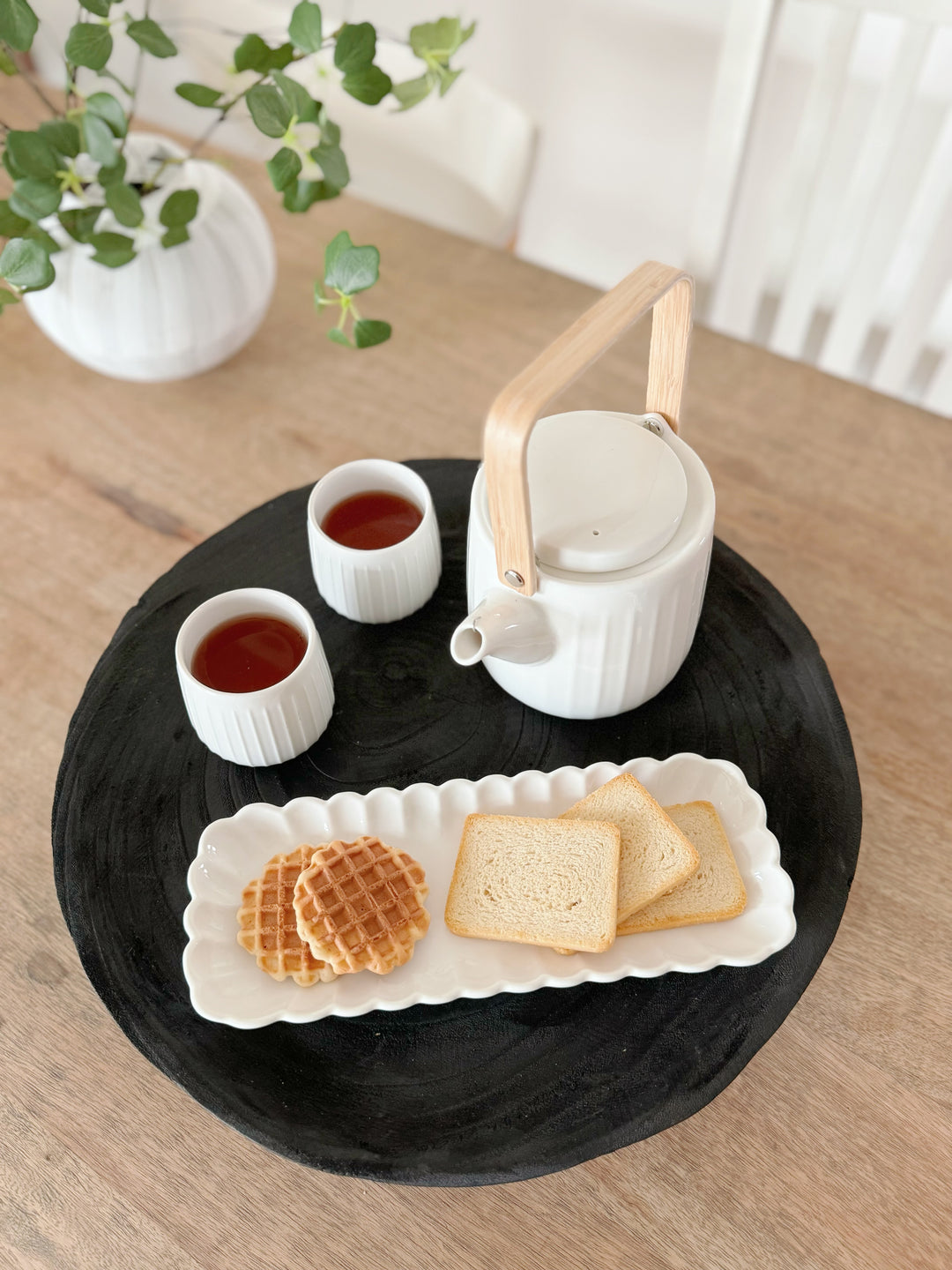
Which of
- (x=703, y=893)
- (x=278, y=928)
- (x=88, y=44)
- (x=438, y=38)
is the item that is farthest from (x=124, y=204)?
(x=703, y=893)

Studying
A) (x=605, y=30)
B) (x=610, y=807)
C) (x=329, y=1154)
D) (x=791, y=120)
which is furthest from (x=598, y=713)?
(x=605, y=30)

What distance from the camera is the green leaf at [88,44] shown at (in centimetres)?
85

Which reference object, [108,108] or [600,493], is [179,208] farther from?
[600,493]

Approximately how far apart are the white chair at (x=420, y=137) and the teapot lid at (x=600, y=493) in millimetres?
1009

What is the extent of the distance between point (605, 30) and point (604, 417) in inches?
54.6

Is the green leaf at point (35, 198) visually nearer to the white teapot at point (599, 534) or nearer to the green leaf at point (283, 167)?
the green leaf at point (283, 167)

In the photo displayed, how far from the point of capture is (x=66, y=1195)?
76 cm

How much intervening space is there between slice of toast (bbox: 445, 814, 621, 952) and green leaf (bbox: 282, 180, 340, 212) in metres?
0.62

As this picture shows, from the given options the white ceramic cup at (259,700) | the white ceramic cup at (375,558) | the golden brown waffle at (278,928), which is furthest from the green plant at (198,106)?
the golden brown waffle at (278,928)

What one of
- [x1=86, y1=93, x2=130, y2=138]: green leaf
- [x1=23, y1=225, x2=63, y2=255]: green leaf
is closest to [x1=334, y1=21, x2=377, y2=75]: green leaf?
[x1=86, y1=93, x2=130, y2=138]: green leaf

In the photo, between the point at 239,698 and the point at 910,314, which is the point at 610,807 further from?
the point at 910,314

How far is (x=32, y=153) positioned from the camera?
87 cm

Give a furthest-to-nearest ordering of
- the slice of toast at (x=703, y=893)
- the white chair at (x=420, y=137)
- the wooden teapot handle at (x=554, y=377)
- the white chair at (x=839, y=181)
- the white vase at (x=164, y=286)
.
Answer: the white chair at (x=420, y=137) < the white chair at (x=839, y=181) < the white vase at (x=164, y=286) < the slice of toast at (x=703, y=893) < the wooden teapot handle at (x=554, y=377)

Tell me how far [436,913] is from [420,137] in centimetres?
148
